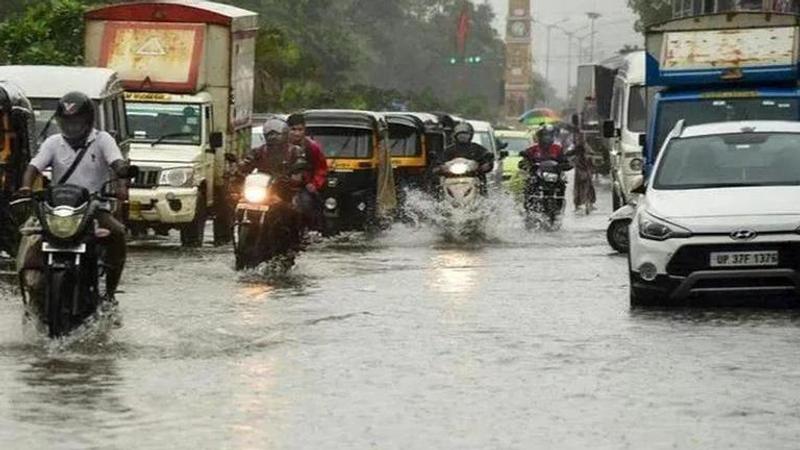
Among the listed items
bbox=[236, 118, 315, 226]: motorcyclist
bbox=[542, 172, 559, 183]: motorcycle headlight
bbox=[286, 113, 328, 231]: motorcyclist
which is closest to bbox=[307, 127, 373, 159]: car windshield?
bbox=[542, 172, 559, 183]: motorcycle headlight

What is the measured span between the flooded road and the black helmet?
1289 mm

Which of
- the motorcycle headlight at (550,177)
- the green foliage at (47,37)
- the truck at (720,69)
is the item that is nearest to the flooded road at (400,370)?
the truck at (720,69)

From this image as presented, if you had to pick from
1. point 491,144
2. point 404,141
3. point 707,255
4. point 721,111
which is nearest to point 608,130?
point 721,111

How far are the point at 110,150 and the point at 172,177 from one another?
1274 cm

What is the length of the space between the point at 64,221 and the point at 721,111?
14402 mm

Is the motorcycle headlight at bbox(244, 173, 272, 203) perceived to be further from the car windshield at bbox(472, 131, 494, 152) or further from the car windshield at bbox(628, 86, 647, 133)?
the car windshield at bbox(472, 131, 494, 152)

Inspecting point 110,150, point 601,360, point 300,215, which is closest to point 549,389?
point 601,360

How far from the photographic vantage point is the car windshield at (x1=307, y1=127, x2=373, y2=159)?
33125 millimetres

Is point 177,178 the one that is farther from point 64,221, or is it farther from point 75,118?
point 64,221

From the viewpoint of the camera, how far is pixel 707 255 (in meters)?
17.4

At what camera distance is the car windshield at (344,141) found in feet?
109

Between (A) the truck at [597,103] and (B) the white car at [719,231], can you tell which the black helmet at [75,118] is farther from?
(A) the truck at [597,103]

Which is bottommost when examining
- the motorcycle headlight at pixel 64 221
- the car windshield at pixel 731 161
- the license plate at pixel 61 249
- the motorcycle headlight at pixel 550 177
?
the motorcycle headlight at pixel 550 177

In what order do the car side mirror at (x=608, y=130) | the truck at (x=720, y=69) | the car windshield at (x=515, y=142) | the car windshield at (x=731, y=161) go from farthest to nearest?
the car windshield at (x=515, y=142) < the car side mirror at (x=608, y=130) < the truck at (x=720, y=69) < the car windshield at (x=731, y=161)
